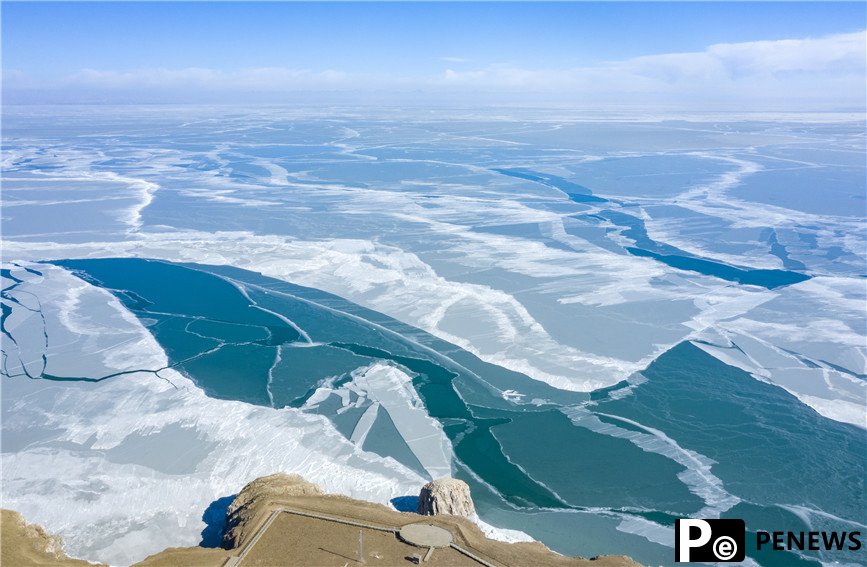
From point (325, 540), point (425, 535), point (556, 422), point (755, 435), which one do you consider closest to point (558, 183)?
point (556, 422)

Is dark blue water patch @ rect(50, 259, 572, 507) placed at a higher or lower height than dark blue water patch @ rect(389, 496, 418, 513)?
higher

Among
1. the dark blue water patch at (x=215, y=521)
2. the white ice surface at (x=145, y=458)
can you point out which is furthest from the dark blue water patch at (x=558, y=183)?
the dark blue water patch at (x=215, y=521)

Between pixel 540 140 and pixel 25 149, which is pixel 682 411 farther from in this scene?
pixel 25 149

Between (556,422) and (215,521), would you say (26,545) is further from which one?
(556,422)

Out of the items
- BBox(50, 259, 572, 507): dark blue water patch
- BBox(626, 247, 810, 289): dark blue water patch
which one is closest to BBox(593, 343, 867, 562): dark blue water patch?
BBox(50, 259, 572, 507): dark blue water patch

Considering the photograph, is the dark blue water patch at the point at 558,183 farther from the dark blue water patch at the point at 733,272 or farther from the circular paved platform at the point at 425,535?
the circular paved platform at the point at 425,535

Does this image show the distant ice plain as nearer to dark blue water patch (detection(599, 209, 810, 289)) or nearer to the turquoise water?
dark blue water patch (detection(599, 209, 810, 289))
